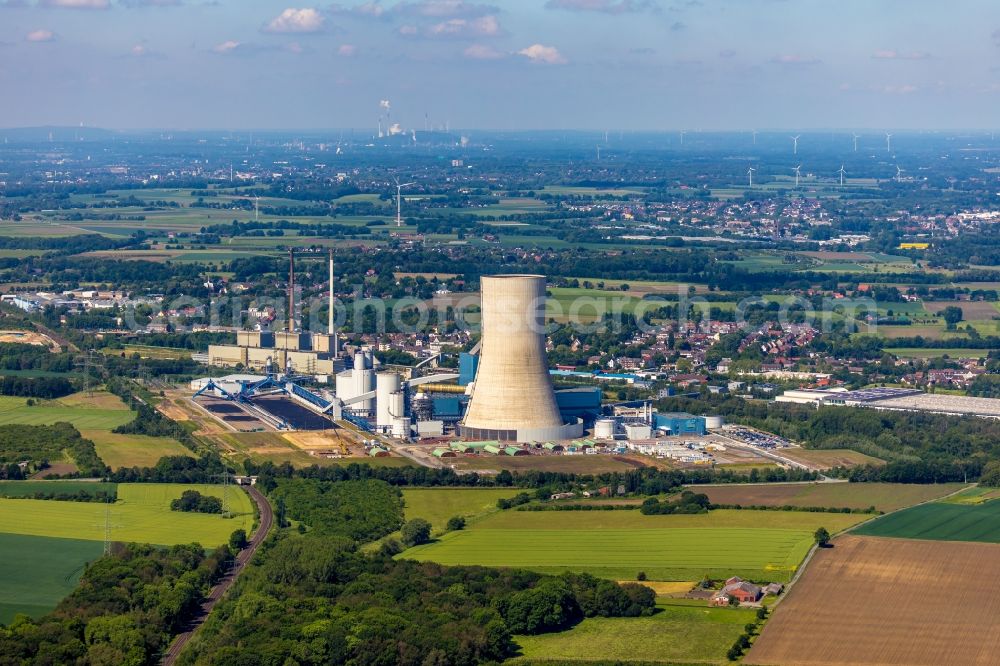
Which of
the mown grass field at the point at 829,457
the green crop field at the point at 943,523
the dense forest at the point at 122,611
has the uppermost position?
the dense forest at the point at 122,611

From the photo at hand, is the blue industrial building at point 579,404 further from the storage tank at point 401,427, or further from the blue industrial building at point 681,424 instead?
the storage tank at point 401,427

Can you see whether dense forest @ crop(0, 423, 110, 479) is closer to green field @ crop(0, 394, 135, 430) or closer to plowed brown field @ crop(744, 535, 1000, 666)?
green field @ crop(0, 394, 135, 430)

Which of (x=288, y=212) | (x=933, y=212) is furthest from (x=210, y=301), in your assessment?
(x=933, y=212)

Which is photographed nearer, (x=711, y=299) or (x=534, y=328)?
(x=534, y=328)

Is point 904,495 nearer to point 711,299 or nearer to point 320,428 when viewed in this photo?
point 320,428

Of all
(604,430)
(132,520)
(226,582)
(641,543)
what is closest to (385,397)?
(604,430)

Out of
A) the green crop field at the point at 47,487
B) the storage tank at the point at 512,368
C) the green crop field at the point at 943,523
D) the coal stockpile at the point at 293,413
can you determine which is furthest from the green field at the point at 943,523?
the coal stockpile at the point at 293,413

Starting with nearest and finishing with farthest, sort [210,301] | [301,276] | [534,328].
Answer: [534,328] < [210,301] < [301,276]
